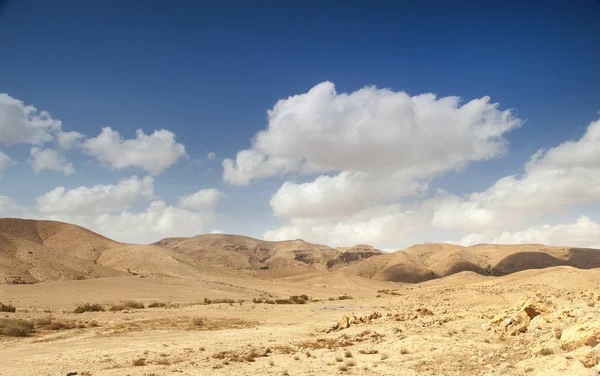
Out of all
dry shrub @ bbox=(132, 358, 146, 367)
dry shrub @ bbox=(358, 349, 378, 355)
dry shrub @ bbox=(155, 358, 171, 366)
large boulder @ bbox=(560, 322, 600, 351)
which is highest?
large boulder @ bbox=(560, 322, 600, 351)

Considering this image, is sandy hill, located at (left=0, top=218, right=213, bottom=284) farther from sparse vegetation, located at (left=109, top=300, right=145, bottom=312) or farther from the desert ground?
sparse vegetation, located at (left=109, top=300, right=145, bottom=312)

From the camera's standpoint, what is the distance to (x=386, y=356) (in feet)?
46.9

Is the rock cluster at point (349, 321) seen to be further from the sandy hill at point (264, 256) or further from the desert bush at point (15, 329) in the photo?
the sandy hill at point (264, 256)

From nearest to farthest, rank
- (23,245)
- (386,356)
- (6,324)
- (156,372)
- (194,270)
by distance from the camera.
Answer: (156,372)
(386,356)
(6,324)
(23,245)
(194,270)

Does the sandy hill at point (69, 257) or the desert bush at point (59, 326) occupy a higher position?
the sandy hill at point (69, 257)

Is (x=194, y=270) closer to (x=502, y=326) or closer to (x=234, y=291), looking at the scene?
(x=234, y=291)

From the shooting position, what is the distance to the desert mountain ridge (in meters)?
63.9

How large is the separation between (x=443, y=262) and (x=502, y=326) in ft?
350

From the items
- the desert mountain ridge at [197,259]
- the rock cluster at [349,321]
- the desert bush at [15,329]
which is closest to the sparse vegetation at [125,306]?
the desert bush at [15,329]

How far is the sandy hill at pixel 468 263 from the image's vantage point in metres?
109


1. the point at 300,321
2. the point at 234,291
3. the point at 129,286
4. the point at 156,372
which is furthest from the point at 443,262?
the point at 156,372

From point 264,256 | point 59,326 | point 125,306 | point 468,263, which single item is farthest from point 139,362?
point 264,256

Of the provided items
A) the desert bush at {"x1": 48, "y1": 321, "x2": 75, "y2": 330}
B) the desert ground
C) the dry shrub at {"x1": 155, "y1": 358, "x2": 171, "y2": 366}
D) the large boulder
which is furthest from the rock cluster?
the desert bush at {"x1": 48, "y1": 321, "x2": 75, "y2": 330}

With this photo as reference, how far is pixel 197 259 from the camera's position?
104 metres
